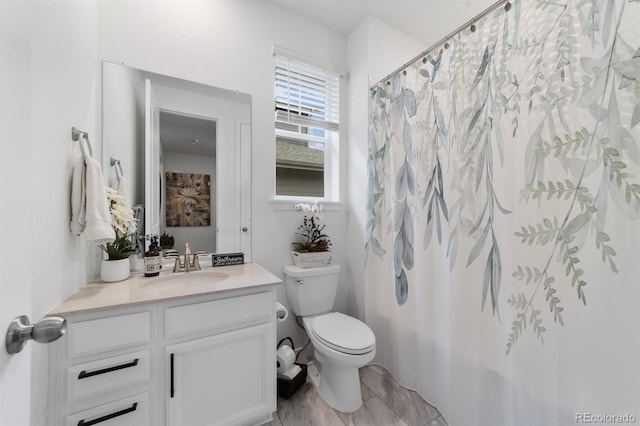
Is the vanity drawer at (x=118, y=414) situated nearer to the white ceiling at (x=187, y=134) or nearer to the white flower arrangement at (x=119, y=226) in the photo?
the white flower arrangement at (x=119, y=226)

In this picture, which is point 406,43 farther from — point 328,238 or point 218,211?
point 218,211

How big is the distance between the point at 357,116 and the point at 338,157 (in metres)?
0.36

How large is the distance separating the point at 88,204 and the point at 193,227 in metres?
0.62

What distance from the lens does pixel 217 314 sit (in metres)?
1.22

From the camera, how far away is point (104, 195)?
1.15 metres

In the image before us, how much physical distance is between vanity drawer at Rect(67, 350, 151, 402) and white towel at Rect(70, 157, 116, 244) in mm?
500

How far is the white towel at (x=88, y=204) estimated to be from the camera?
1.08m

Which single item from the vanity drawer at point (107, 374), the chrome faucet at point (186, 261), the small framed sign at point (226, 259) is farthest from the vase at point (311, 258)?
the vanity drawer at point (107, 374)

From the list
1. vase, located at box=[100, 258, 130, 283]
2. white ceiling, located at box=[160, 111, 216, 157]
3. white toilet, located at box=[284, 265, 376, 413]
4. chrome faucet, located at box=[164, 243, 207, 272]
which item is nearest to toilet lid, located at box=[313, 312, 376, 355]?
white toilet, located at box=[284, 265, 376, 413]

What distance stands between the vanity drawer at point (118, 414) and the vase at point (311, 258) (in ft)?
3.52

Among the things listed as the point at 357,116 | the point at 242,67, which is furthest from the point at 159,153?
the point at 357,116

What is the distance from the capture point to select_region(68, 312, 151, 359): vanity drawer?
97 centimetres

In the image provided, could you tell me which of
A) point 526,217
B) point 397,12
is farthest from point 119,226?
point 397,12

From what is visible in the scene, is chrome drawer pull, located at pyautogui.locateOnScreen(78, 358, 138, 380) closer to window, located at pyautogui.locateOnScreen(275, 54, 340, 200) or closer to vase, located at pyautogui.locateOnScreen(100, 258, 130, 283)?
vase, located at pyautogui.locateOnScreen(100, 258, 130, 283)
